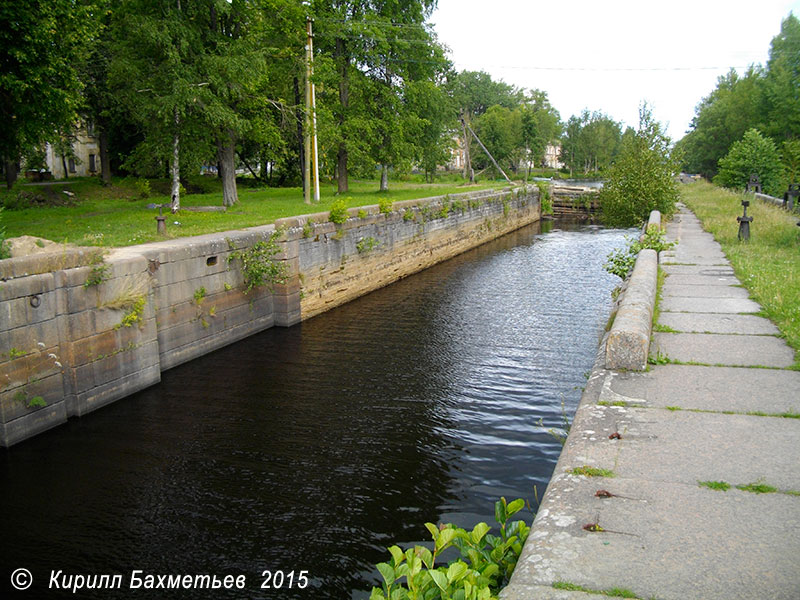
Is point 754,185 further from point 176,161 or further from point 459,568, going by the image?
point 459,568

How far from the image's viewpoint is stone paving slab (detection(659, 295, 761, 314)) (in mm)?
8643

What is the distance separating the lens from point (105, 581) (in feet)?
17.8

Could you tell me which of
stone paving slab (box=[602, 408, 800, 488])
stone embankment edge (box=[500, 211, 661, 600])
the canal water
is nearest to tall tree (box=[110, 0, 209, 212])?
the canal water

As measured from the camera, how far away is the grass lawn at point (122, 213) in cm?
1395

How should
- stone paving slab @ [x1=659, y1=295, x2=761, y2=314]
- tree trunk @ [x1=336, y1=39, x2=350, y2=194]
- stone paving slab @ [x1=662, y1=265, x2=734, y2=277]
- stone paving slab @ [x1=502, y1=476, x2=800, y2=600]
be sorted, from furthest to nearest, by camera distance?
tree trunk @ [x1=336, y1=39, x2=350, y2=194] → stone paving slab @ [x1=662, y1=265, x2=734, y2=277] → stone paving slab @ [x1=659, y1=295, x2=761, y2=314] → stone paving slab @ [x1=502, y1=476, x2=800, y2=600]

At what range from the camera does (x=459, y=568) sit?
2836mm

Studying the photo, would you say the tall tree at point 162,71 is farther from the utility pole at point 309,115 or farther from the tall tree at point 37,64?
the utility pole at point 309,115

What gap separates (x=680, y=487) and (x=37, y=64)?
47.1ft

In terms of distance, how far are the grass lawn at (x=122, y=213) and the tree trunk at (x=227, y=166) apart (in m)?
0.47

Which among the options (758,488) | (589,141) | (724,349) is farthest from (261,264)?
(589,141)

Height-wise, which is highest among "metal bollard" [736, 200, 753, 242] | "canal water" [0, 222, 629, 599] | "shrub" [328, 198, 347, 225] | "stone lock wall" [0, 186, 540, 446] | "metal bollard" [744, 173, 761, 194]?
"metal bollard" [744, 173, 761, 194]

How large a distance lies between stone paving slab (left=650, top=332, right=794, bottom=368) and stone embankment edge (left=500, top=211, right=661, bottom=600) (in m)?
0.37

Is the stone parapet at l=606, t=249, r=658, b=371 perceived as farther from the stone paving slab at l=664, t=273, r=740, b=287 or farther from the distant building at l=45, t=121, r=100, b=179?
the distant building at l=45, t=121, r=100, b=179

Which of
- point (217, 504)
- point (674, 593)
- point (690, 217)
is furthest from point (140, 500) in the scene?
point (690, 217)
